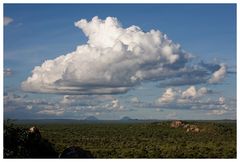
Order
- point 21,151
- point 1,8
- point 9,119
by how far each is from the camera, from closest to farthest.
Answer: point 1,8 → point 21,151 → point 9,119

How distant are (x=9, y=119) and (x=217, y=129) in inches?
1985

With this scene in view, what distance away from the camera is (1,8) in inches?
503

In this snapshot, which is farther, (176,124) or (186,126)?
(176,124)

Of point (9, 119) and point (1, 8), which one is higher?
point (1, 8)

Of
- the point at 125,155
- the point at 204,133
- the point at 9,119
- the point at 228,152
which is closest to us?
the point at 9,119

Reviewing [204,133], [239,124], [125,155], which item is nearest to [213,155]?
[125,155]

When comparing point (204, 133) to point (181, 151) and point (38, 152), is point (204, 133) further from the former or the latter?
point (38, 152)

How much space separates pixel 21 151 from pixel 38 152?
92cm

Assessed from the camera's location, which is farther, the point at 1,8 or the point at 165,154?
the point at 165,154

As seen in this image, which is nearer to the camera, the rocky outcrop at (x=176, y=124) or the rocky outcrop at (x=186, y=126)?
the rocky outcrop at (x=186, y=126)

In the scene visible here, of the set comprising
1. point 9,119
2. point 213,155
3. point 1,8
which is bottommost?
point 213,155

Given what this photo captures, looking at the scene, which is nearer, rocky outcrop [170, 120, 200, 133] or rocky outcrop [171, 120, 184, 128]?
rocky outcrop [170, 120, 200, 133]

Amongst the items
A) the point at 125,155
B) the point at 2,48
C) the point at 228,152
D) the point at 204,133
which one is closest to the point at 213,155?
the point at 228,152

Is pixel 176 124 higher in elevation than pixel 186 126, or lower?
higher
